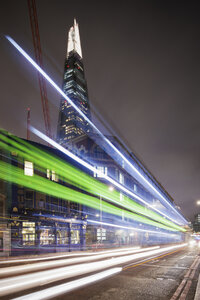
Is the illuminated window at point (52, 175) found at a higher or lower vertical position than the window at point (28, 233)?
higher

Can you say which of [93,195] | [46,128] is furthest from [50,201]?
[46,128]

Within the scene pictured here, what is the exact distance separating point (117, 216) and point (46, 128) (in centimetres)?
7409

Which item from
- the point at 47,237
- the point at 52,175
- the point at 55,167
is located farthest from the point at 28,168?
the point at 47,237

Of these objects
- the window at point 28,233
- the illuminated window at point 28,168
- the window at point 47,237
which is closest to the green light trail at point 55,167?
the illuminated window at point 28,168

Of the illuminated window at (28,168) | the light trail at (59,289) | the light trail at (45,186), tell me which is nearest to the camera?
the light trail at (59,289)

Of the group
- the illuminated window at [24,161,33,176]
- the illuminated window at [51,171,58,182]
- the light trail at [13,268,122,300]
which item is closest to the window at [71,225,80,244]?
the illuminated window at [51,171,58,182]

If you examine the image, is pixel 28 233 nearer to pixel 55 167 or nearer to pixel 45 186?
pixel 45 186

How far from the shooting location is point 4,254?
23.0m

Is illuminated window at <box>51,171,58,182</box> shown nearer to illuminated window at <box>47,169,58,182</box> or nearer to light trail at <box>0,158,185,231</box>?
illuminated window at <box>47,169,58,182</box>

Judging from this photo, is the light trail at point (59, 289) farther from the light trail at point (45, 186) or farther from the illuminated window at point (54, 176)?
the illuminated window at point (54, 176)

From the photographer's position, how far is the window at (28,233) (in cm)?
2542

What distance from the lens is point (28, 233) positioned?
25.8 m

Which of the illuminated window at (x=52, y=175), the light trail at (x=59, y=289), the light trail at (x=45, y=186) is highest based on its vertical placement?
the illuminated window at (x=52, y=175)

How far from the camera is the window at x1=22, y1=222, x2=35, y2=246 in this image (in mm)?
25422
